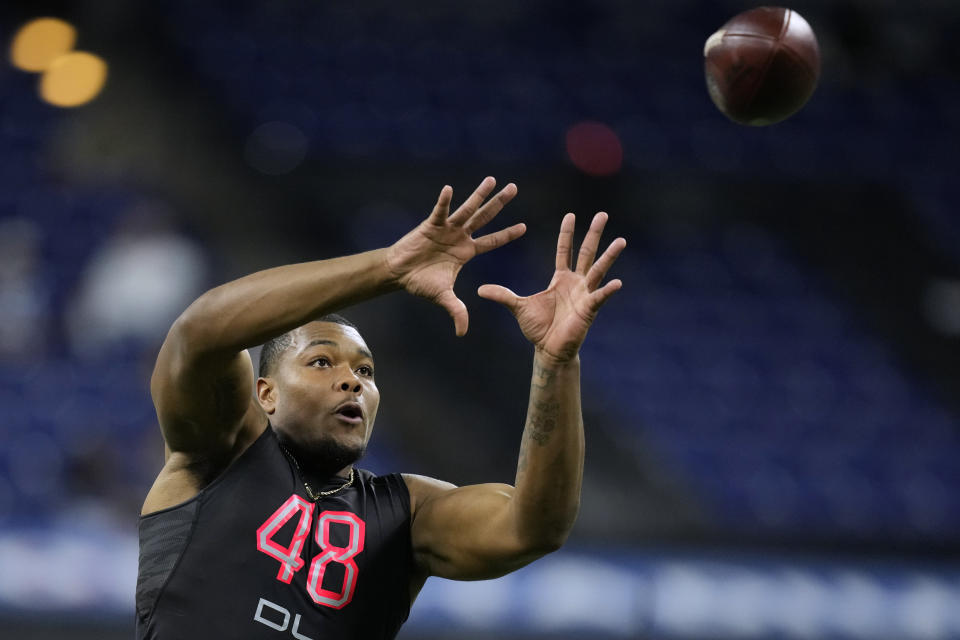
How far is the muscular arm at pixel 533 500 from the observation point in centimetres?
341

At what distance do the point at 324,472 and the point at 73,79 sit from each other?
403 inches

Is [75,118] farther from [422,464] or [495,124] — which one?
[422,464]

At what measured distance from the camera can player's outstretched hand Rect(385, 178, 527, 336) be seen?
3244 mm

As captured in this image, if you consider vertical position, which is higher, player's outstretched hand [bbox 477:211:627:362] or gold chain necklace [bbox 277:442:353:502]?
player's outstretched hand [bbox 477:211:627:362]

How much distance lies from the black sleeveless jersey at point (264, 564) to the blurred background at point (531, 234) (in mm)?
5192

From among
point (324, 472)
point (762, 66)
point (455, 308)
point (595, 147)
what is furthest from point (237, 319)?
point (595, 147)

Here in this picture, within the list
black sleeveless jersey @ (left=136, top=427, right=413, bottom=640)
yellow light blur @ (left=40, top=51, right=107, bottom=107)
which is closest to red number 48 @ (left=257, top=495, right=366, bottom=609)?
black sleeveless jersey @ (left=136, top=427, right=413, bottom=640)

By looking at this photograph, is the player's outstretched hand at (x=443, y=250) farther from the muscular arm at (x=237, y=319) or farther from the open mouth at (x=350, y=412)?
the open mouth at (x=350, y=412)

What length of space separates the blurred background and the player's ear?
505cm

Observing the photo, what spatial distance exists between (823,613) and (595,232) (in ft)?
19.0

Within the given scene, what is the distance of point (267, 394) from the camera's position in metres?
4.14

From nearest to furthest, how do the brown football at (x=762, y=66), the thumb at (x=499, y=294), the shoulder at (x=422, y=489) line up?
the thumb at (x=499, y=294) < the shoulder at (x=422, y=489) < the brown football at (x=762, y=66)

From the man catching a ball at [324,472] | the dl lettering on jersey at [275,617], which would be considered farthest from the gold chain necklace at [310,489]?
the dl lettering on jersey at [275,617]

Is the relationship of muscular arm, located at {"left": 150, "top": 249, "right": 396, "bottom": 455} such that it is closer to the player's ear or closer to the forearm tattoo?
the forearm tattoo
